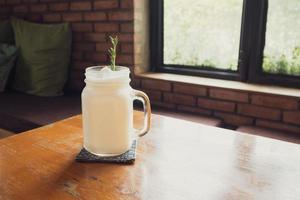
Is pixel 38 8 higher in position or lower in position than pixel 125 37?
higher

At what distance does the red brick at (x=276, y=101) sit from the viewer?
1.39 m

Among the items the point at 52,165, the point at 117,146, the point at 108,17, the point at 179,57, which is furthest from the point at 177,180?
the point at 108,17

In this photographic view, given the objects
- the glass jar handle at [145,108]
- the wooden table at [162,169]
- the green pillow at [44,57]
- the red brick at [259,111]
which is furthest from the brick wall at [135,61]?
the glass jar handle at [145,108]

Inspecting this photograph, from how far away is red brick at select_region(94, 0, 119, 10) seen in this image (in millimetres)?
1829

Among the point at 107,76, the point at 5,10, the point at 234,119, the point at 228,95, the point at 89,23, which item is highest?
the point at 5,10

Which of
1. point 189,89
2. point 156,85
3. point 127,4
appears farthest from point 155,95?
point 127,4

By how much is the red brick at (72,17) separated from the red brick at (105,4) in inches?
6.5

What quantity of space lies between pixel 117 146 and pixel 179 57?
3.99 ft

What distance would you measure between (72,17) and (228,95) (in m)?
1.17

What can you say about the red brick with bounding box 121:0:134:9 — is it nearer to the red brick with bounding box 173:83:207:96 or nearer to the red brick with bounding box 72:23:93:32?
the red brick with bounding box 72:23:93:32

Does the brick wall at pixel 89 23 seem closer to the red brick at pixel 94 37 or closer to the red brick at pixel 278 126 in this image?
the red brick at pixel 94 37

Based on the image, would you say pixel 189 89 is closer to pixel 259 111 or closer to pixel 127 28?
pixel 259 111

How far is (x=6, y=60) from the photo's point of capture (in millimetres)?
1983

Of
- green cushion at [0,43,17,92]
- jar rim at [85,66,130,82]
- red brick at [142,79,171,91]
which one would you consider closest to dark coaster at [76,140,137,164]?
jar rim at [85,66,130,82]
